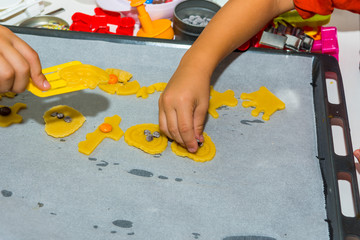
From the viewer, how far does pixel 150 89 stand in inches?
31.8

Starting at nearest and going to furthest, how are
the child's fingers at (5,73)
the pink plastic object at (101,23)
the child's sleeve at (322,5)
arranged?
1. the child's fingers at (5,73)
2. the child's sleeve at (322,5)
3. the pink plastic object at (101,23)

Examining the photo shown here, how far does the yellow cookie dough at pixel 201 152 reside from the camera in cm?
69

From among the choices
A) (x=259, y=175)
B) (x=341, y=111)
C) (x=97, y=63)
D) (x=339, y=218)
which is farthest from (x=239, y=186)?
→ (x=97, y=63)

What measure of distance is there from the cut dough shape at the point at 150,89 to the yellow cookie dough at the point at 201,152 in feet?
0.47

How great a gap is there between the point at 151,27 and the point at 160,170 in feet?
1.19

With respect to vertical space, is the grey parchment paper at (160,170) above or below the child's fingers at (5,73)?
below

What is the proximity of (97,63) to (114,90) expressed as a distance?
85 millimetres

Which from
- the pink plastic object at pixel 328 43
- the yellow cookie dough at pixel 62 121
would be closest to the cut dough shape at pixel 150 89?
the yellow cookie dough at pixel 62 121

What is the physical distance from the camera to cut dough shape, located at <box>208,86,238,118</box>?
30.7 inches

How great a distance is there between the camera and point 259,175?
676 mm

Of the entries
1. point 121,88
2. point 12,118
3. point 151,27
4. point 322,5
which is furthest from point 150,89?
point 322,5

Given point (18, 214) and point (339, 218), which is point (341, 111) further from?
point (18, 214)

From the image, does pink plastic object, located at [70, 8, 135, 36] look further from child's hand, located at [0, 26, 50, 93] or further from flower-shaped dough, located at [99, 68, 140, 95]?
child's hand, located at [0, 26, 50, 93]

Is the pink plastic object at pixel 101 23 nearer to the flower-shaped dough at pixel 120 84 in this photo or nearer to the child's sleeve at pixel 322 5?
the flower-shaped dough at pixel 120 84
